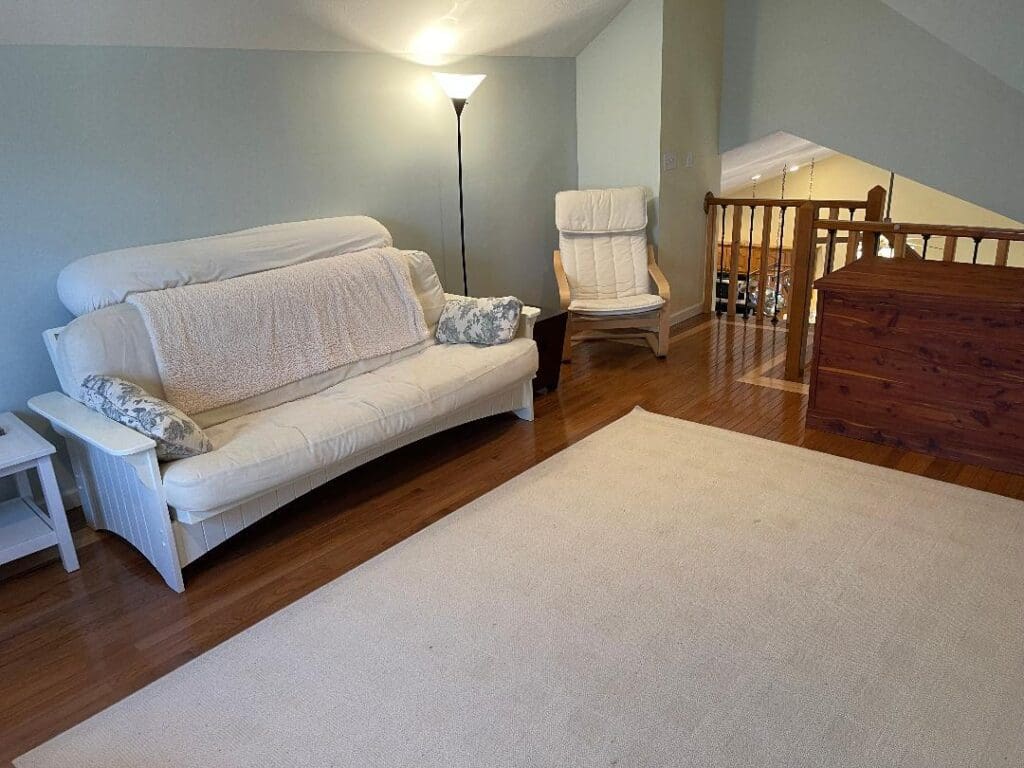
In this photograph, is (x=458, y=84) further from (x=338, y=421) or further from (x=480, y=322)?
(x=338, y=421)

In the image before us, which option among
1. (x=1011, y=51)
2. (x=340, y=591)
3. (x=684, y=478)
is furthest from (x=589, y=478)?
(x=1011, y=51)

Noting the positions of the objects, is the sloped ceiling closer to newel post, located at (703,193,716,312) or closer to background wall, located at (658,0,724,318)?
background wall, located at (658,0,724,318)

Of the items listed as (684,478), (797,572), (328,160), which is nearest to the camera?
(797,572)

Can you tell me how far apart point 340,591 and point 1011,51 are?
3479 mm

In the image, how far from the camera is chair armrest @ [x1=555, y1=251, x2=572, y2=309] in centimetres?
439

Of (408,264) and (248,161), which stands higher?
(248,161)

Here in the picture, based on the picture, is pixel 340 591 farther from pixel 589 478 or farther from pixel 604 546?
pixel 589 478

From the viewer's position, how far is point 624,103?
15.8 feet

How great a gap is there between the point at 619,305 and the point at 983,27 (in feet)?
6.81

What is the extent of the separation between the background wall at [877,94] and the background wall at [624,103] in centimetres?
84

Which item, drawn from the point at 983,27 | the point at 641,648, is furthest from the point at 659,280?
the point at 641,648

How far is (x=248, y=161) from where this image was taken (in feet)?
11.0

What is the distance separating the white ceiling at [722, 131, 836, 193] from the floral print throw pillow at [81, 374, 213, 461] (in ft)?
13.9

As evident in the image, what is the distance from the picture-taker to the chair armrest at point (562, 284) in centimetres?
439
